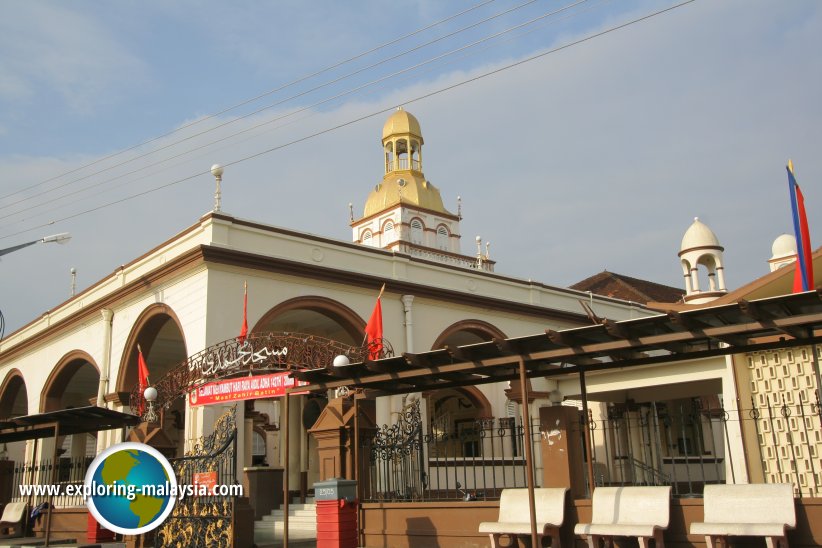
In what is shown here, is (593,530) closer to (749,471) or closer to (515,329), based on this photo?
(749,471)

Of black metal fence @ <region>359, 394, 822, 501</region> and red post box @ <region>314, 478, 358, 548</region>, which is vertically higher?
black metal fence @ <region>359, 394, 822, 501</region>

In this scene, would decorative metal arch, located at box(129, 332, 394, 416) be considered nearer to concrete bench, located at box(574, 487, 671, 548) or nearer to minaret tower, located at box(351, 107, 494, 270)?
concrete bench, located at box(574, 487, 671, 548)

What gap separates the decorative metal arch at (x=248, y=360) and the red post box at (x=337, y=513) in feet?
10.6

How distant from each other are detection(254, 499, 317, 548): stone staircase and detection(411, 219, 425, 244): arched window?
79.8 ft

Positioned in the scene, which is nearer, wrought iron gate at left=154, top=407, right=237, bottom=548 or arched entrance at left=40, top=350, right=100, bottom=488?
wrought iron gate at left=154, top=407, right=237, bottom=548

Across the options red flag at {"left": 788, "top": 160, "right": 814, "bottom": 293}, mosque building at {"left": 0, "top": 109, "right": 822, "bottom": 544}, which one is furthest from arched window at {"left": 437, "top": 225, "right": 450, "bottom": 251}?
red flag at {"left": 788, "top": 160, "right": 814, "bottom": 293}

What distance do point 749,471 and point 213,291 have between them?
11.1m

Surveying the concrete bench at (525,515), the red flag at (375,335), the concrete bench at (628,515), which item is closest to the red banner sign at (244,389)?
the red flag at (375,335)

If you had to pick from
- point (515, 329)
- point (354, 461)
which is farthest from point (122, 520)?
point (515, 329)

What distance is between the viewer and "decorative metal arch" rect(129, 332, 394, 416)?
14219 mm

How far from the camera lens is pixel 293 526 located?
15102mm

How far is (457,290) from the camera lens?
22812 mm

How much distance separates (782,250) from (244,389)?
1506 centimetres

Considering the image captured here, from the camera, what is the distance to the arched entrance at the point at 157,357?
43.2ft
